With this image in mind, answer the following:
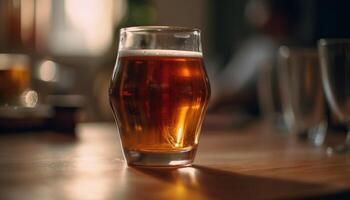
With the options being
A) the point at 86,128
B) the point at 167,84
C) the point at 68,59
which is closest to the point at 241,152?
the point at 167,84

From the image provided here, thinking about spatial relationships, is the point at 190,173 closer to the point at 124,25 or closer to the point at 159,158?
the point at 159,158

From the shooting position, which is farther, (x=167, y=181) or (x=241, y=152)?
(x=241, y=152)

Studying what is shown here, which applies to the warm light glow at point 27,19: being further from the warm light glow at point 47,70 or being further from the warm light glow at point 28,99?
the warm light glow at point 28,99

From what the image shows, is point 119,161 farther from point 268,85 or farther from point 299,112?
point 268,85

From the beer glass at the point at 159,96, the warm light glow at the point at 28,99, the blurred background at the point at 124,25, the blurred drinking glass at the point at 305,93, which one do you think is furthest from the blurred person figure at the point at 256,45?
the beer glass at the point at 159,96

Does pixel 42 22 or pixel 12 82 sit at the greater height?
pixel 12 82

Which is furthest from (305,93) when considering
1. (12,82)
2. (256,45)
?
(256,45)

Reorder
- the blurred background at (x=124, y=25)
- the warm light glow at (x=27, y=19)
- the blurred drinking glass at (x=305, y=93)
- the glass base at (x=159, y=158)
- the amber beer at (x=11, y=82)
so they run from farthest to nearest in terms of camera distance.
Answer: the warm light glow at (x=27, y=19) → the blurred background at (x=124, y=25) → the amber beer at (x=11, y=82) → the blurred drinking glass at (x=305, y=93) → the glass base at (x=159, y=158)
